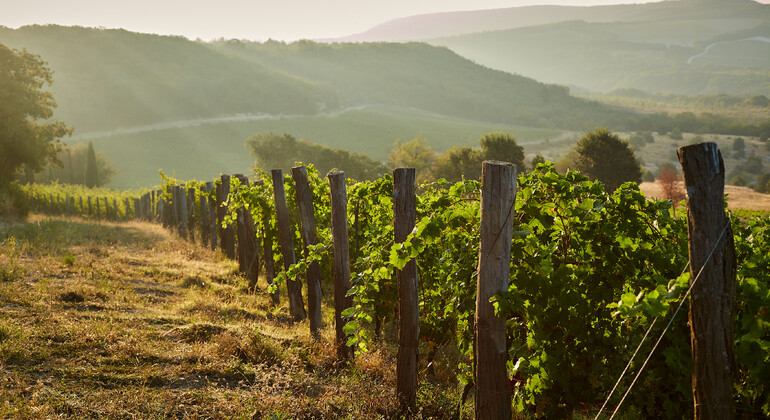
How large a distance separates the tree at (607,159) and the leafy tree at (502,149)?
5.23 m

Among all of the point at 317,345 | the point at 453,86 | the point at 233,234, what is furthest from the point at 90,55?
Answer: the point at 317,345

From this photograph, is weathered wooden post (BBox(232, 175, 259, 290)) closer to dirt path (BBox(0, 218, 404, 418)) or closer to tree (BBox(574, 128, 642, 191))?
dirt path (BBox(0, 218, 404, 418))

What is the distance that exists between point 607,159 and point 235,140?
63.3 meters

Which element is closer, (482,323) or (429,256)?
(482,323)

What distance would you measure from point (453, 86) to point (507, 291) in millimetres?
168909

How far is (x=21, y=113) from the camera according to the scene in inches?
944

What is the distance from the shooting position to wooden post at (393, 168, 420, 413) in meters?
4.43

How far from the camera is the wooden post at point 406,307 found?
4.43 meters

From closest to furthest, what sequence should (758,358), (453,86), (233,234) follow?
(758,358) < (233,234) < (453,86)

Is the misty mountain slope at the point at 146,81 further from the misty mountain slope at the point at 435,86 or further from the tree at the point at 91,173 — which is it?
the tree at the point at 91,173

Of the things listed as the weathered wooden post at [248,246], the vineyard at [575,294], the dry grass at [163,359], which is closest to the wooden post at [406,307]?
the vineyard at [575,294]

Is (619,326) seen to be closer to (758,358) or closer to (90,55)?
(758,358)

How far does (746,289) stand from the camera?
2.60m

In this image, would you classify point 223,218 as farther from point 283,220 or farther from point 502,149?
point 502,149
